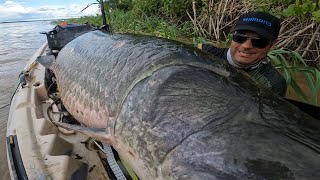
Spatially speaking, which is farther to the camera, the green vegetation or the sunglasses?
the green vegetation

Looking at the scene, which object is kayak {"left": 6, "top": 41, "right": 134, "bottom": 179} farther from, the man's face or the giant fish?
the man's face

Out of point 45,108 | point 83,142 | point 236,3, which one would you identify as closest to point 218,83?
point 83,142

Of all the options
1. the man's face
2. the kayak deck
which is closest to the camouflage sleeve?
the man's face

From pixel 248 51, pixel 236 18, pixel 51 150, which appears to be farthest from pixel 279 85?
pixel 236 18

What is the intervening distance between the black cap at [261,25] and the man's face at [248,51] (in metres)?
0.05

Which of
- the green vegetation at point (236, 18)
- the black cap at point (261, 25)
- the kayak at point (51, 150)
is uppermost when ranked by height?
the black cap at point (261, 25)

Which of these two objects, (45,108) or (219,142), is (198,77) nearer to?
(219,142)

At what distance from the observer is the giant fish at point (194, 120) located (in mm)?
945

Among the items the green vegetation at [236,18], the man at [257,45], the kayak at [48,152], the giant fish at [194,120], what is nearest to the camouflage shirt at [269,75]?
the man at [257,45]

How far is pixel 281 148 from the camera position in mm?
941

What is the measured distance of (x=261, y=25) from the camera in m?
2.03

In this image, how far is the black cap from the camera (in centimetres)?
203

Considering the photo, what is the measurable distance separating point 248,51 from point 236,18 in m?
4.48

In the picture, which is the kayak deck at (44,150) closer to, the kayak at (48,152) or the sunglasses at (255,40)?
the kayak at (48,152)
